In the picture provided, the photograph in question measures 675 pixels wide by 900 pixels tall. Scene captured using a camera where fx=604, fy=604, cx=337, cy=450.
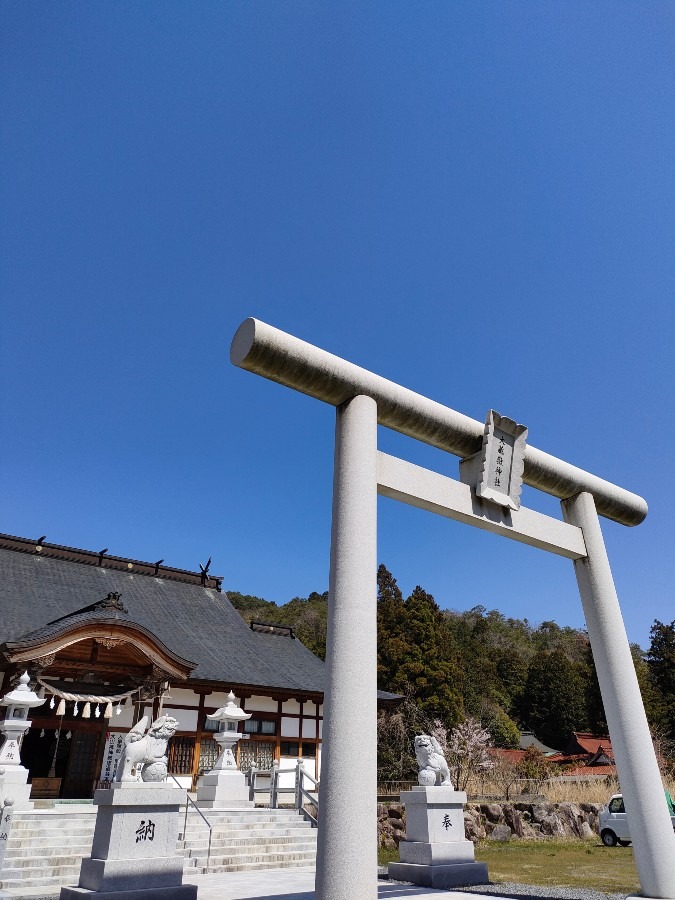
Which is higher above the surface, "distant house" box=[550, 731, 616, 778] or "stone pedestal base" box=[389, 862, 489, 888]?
"distant house" box=[550, 731, 616, 778]

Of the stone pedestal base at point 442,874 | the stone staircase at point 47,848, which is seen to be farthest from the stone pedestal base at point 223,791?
the stone pedestal base at point 442,874

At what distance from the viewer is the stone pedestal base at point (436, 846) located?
30.7 ft

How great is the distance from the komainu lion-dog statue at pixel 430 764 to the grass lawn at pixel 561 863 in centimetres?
169

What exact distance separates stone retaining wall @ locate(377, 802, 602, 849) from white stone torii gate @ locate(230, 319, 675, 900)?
9.83 meters

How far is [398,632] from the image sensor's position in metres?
33.6

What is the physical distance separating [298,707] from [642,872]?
15496 millimetres

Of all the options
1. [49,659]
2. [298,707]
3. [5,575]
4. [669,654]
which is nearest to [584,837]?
[298,707]

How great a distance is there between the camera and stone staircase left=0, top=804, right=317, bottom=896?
9.41 m

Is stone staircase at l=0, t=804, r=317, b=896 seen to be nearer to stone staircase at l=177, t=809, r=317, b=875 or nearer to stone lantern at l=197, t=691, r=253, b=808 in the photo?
stone staircase at l=177, t=809, r=317, b=875

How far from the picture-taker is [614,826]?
1612 cm

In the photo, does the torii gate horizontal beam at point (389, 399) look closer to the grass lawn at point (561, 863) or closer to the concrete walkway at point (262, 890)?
the grass lawn at point (561, 863)

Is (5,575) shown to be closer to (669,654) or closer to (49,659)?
(49,659)

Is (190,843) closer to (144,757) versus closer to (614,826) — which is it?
(144,757)

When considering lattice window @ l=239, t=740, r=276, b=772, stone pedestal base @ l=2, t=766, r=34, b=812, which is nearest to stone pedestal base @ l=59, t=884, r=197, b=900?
stone pedestal base @ l=2, t=766, r=34, b=812
